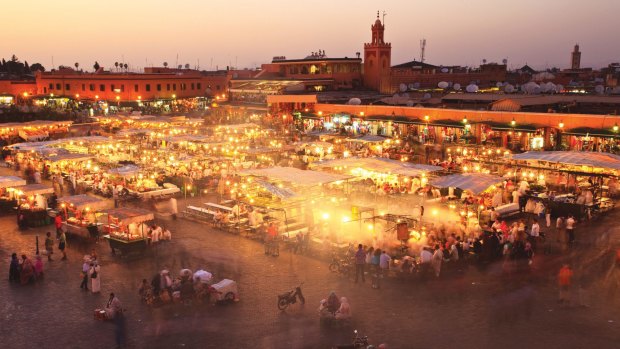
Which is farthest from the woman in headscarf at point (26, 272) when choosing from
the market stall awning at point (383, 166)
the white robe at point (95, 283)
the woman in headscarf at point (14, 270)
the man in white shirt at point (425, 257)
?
the market stall awning at point (383, 166)

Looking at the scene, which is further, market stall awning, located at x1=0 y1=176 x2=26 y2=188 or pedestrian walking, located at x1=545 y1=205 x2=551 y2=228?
market stall awning, located at x1=0 y1=176 x2=26 y2=188

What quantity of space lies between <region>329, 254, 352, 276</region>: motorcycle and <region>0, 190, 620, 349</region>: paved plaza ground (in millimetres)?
272

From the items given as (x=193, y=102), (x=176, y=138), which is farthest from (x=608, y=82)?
(x=176, y=138)

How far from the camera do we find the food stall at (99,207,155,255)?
16.8m

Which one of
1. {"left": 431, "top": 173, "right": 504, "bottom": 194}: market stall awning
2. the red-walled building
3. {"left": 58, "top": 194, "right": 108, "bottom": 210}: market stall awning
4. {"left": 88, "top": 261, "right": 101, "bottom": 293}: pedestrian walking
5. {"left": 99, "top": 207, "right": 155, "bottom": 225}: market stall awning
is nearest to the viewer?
{"left": 88, "top": 261, "right": 101, "bottom": 293}: pedestrian walking

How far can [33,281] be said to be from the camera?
49.3ft

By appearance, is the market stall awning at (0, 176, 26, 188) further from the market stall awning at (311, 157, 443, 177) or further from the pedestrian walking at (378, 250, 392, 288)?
the pedestrian walking at (378, 250, 392, 288)

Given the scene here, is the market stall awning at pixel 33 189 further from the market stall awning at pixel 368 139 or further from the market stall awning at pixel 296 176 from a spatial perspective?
the market stall awning at pixel 368 139

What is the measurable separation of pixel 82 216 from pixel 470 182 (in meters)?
14.1

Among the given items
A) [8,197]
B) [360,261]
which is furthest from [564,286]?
[8,197]

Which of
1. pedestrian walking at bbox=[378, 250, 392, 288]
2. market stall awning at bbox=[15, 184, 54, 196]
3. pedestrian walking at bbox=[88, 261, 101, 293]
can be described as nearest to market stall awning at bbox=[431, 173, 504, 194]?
pedestrian walking at bbox=[378, 250, 392, 288]

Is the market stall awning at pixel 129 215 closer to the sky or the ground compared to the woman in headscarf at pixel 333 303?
closer to the sky

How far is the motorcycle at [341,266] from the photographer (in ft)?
49.2

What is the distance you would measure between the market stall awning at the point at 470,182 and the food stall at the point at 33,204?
1493cm
